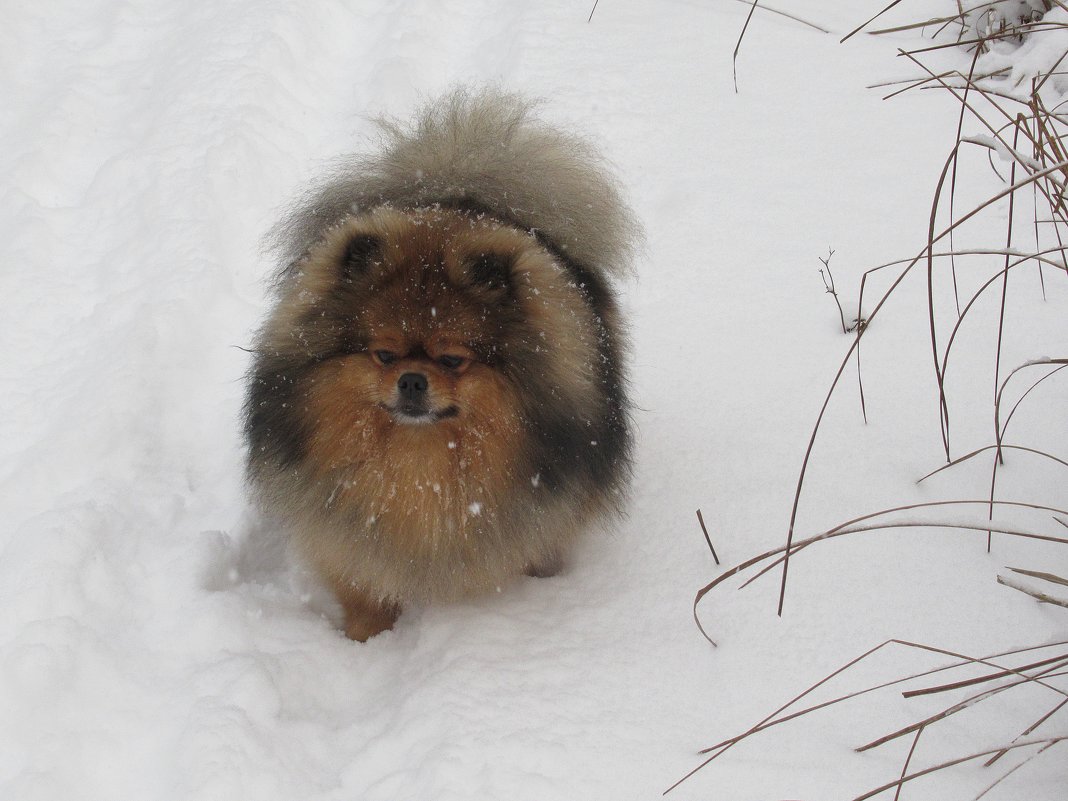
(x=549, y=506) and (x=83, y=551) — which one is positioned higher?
(x=549, y=506)

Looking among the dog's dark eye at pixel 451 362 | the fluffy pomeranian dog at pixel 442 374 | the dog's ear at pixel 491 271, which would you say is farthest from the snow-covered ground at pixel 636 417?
the dog's ear at pixel 491 271

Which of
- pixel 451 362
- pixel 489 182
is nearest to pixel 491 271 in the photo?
pixel 451 362

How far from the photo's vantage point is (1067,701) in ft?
6.47

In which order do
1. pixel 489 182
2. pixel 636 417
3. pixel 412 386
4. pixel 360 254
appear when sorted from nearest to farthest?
pixel 412 386, pixel 360 254, pixel 489 182, pixel 636 417

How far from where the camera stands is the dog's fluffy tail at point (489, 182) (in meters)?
2.84

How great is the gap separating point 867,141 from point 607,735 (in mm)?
3675

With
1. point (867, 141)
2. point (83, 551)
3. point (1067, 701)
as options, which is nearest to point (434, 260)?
point (83, 551)

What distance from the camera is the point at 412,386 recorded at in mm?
2322

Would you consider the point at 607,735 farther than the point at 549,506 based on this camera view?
No

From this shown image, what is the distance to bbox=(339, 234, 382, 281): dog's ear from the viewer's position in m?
2.43

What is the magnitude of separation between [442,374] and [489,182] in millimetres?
784

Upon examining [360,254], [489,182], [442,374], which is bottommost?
[442,374]

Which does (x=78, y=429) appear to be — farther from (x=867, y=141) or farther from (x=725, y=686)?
(x=867, y=141)

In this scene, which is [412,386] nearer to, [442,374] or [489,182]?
[442,374]
